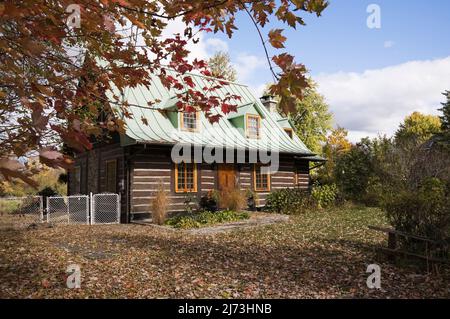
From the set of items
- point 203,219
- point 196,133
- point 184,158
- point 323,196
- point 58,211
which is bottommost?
point 203,219

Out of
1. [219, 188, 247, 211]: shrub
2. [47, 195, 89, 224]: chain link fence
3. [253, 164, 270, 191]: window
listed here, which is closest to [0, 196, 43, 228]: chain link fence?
[47, 195, 89, 224]: chain link fence

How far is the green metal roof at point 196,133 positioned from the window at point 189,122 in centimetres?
24

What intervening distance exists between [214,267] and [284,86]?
191 inches

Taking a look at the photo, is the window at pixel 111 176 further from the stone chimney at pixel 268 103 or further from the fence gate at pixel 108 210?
the stone chimney at pixel 268 103

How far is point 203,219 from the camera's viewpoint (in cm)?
1426

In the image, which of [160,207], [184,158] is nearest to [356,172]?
[184,158]

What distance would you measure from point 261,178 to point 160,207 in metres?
6.90

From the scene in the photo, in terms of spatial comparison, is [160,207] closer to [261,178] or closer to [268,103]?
[261,178]

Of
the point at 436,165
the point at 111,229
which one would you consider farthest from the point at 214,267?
the point at 436,165

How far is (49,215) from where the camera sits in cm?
1566

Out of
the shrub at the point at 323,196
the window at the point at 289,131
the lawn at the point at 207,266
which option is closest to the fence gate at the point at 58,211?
the lawn at the point at 207,266

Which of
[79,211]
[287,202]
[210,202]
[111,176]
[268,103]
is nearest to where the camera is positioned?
[79,211]

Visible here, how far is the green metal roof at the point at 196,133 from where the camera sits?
15594 mm

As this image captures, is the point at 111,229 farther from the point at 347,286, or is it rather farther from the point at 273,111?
the point at 273,111
